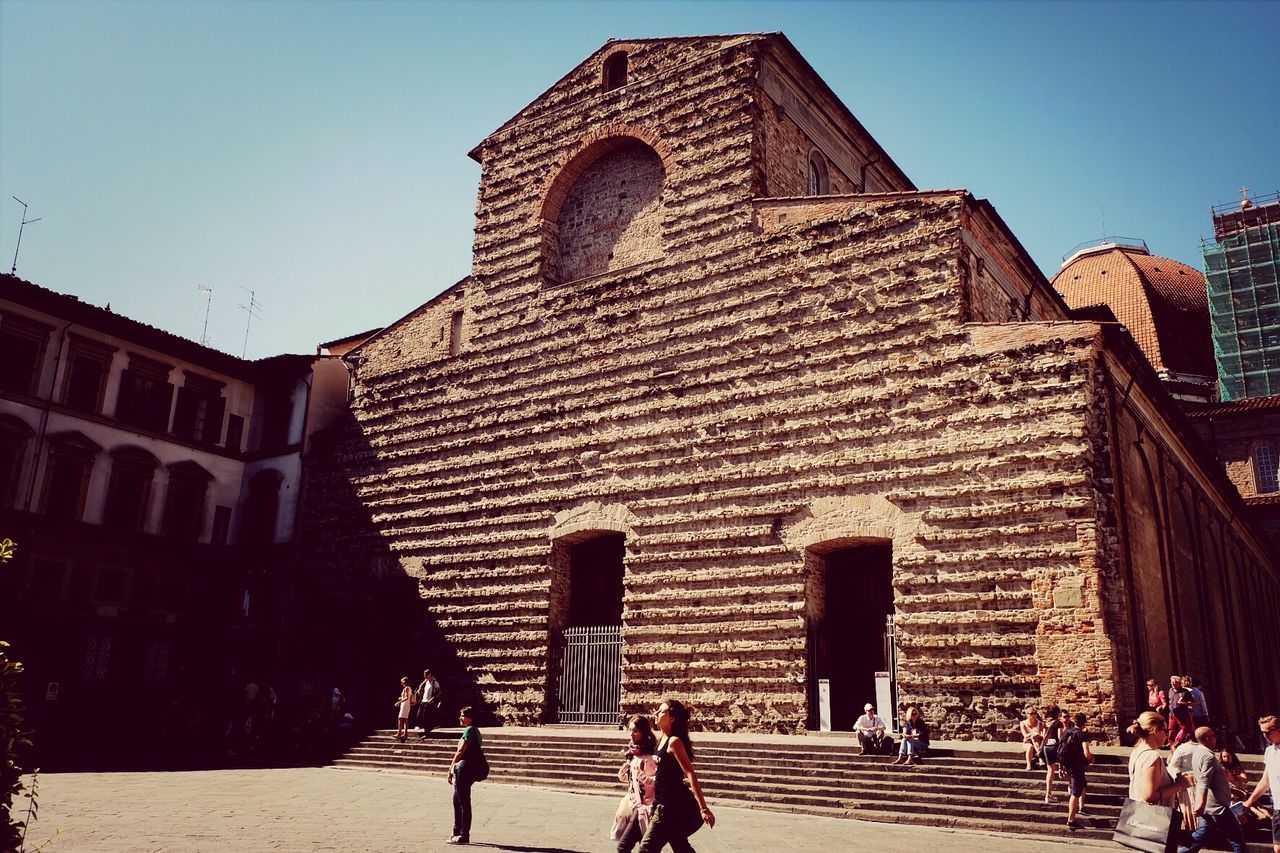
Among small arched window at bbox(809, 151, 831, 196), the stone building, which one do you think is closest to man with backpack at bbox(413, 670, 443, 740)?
the stone building

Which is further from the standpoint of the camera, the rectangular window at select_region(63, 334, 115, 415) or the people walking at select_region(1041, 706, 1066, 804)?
the rectangular window at select_region(63, 334, 115, 415)

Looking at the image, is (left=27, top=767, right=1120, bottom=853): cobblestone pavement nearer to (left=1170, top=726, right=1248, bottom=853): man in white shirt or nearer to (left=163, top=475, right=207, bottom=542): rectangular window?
(left=1170, top=726, right=1248, bottom=853): man in white shirt

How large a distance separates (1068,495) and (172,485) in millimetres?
18231

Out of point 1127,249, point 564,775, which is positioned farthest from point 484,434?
point 1127,249

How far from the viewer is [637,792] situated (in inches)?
228

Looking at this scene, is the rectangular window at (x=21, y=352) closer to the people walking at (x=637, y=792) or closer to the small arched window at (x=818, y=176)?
the small arched window at (x=818, y=176)

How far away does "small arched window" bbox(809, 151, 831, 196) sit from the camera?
17578mm

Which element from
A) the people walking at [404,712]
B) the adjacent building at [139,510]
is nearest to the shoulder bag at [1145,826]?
the people walking at [404,712]

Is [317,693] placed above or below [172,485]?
below

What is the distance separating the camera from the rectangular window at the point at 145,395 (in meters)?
20.6

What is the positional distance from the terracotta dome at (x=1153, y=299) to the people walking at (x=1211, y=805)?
34871 mm

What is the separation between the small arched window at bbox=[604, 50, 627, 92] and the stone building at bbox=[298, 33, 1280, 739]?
44mm

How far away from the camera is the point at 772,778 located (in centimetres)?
1124

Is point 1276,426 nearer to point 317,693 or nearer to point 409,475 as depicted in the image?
point 409,475
